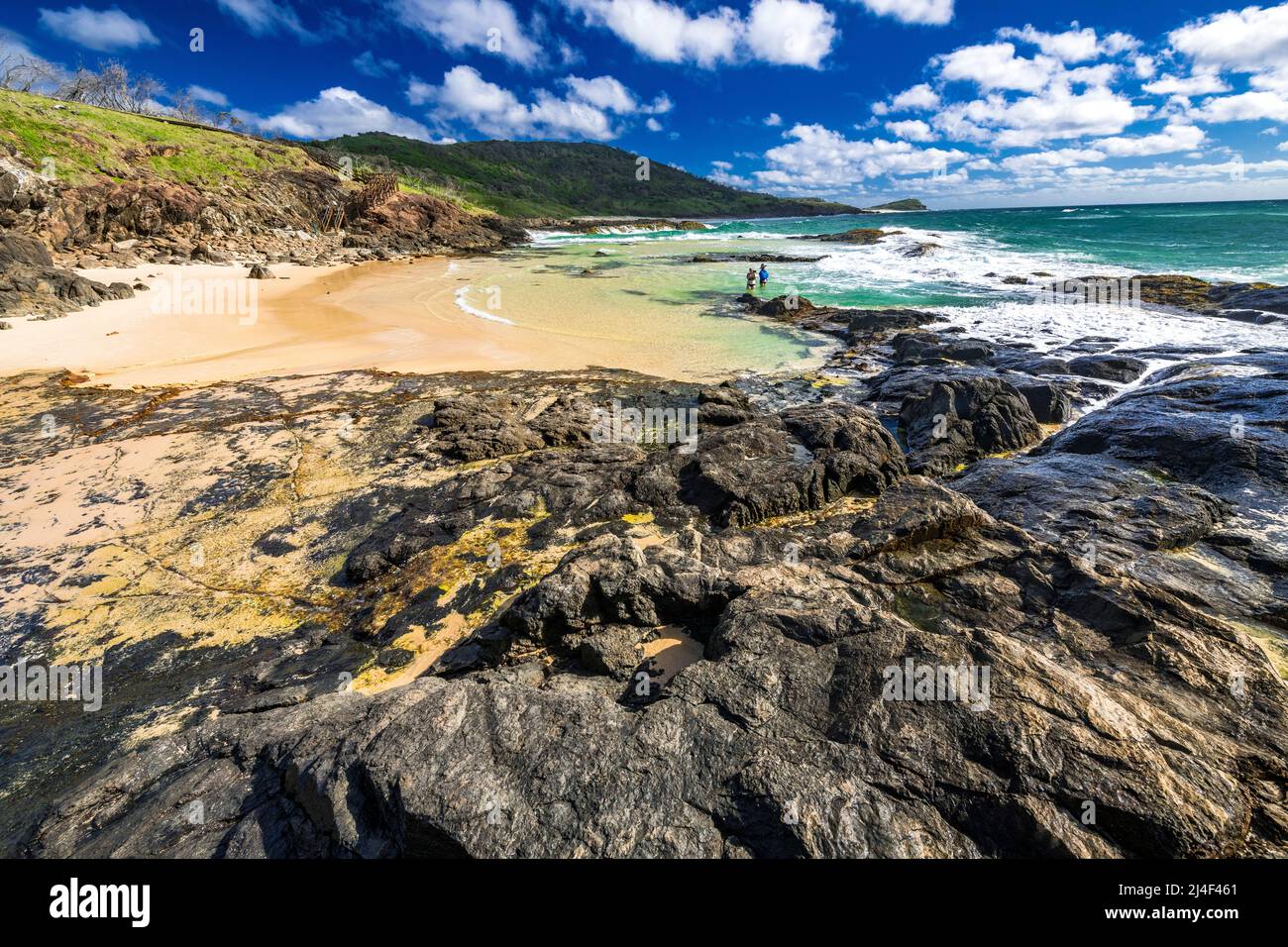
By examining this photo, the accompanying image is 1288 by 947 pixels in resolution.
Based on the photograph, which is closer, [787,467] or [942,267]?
[787,467]

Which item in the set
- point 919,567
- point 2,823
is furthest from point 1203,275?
point 2,823

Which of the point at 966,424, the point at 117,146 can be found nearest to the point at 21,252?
the point at 966,424

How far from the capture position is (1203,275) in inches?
1250

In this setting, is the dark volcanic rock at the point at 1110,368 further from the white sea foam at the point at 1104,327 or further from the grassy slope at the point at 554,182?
the grassy slope at the point at 554,182

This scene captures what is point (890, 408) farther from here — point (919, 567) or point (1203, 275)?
point (1203, 275)

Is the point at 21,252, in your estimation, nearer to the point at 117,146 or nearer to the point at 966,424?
the point at 966,424

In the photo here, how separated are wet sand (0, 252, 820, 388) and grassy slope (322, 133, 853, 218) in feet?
264

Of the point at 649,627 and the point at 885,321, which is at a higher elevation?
the point at 885,321

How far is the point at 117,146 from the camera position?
43.8 m

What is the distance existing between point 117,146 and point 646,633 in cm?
6561

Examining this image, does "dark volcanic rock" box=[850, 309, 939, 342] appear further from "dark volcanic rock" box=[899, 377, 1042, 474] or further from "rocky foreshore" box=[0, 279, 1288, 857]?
"rocky foreshore" box=[0, 279, 1288, 857]
